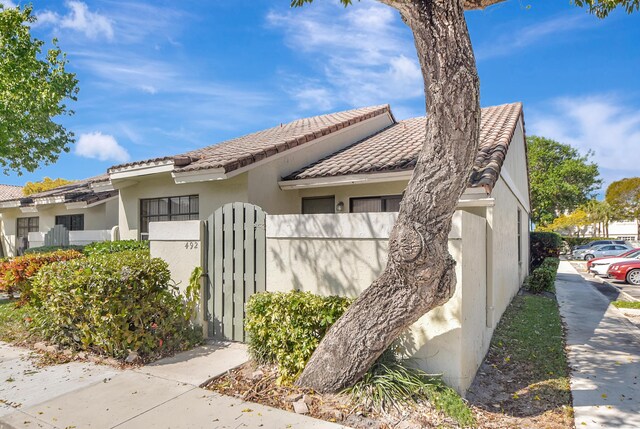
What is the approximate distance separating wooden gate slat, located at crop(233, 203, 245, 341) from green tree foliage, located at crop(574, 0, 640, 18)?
610 centimetres

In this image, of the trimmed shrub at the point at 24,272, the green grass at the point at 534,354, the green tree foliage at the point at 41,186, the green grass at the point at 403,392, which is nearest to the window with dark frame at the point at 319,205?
the green grass at the point at 534,354

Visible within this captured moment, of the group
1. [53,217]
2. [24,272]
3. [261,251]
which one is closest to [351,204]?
[261,251]

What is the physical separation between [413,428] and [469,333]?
1.70 meters

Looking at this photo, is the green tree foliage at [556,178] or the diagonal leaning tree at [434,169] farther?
the green tree foliage at [556,178]

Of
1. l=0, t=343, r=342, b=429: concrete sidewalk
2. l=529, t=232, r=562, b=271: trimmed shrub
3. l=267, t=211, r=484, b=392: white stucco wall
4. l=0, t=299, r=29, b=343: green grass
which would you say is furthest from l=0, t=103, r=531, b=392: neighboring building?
l=529, t=232, r=562, b=271: trimmed shrub

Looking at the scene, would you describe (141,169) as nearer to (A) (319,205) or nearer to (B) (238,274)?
(A) (319,205)

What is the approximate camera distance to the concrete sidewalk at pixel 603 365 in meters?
4.50

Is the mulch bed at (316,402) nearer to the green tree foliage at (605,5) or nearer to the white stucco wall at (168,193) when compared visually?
the white stucco wall at (168,193)

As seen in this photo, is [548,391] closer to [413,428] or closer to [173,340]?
[413,428]

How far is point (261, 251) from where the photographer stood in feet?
20.4

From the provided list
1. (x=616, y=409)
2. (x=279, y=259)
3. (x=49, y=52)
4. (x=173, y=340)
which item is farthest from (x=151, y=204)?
(x=49, y=52)

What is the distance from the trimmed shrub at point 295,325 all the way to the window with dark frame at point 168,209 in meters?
5.42

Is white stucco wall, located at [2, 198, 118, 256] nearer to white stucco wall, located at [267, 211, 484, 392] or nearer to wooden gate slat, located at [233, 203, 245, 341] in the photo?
wooden gate slat, located at [233, 203, 245, 341]

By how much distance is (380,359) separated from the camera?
4.79 metres
